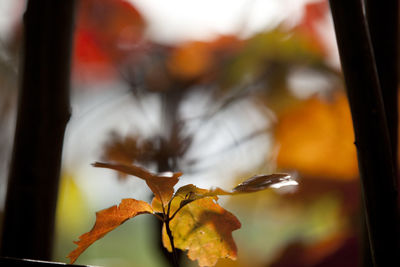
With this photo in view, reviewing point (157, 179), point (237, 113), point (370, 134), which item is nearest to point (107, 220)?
point (157, 179)

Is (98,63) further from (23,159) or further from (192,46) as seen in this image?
(23,159)

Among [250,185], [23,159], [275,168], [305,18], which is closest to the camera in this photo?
[250,185]

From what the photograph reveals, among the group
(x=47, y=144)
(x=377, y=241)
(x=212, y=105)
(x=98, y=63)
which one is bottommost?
(x=377, y=241)

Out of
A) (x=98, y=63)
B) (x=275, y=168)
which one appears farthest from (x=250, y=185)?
(x=98, y=63)

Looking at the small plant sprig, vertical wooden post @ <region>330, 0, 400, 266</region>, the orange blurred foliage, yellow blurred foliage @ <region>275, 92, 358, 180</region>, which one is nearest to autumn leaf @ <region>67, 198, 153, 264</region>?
the small plant sprig

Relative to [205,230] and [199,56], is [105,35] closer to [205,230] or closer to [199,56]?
[199,56]

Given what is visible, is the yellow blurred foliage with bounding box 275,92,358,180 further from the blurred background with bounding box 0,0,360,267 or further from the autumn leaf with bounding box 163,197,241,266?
the autumn leaf with bounding box 163,197,241,266
